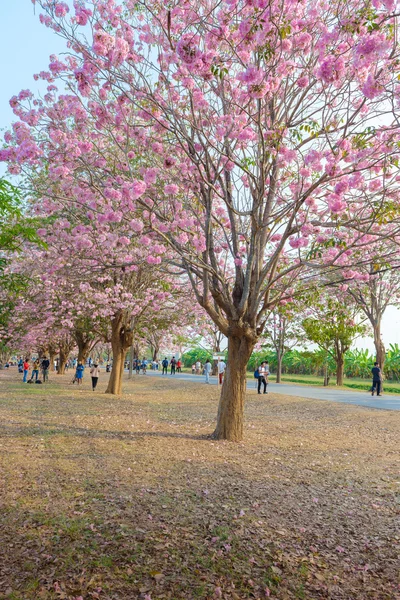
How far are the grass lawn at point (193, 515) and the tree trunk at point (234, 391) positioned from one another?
387mm

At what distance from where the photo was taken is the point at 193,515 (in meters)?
5.11

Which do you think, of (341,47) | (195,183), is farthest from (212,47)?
(195,183)

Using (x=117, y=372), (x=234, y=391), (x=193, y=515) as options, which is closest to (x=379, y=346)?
(x=117, y=372)

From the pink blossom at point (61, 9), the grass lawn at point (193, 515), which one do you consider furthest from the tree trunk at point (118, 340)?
the pink blossom at point (61, 9)

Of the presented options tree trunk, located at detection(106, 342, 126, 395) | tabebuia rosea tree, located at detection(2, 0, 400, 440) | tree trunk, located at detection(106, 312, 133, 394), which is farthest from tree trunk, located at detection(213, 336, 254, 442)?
tree trunk, located at detection(106, 342, 126, 395)

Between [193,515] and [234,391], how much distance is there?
13.3ft

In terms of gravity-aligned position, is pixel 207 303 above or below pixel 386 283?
below

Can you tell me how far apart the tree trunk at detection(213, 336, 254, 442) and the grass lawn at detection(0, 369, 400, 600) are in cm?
39

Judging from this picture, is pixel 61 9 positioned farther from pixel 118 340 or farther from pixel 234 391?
pixel 118 340

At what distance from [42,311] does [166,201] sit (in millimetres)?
11871

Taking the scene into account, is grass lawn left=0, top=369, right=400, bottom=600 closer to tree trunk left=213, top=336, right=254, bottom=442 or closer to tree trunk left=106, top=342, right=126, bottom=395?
tree trunk left=213, top=336, right=254, bottom=442

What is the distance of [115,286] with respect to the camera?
15859 mm

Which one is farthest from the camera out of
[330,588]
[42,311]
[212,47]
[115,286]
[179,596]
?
[42,311]

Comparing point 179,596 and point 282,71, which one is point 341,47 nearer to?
point 282,71
